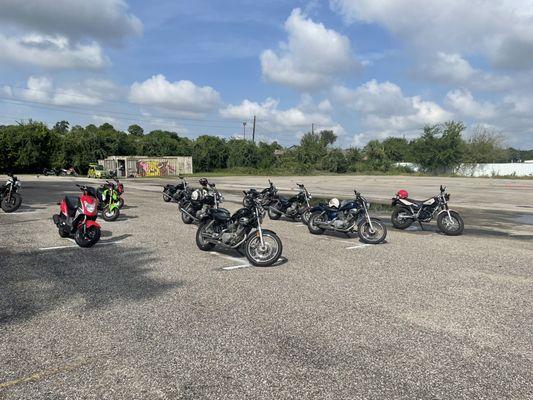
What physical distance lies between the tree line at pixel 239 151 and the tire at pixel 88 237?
44.0 m

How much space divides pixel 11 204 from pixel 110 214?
335 cm

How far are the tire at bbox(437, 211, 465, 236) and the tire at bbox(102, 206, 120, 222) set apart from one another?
8266 mm

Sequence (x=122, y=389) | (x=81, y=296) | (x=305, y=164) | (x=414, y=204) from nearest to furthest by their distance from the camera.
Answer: (x=122, y=389)
(x=81, y=296)
(x=414, y=204)
(x=305, y=164)

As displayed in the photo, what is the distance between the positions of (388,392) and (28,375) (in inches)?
107

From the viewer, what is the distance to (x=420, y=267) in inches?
277

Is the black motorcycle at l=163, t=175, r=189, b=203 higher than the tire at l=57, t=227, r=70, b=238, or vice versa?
the black motorcycle at l=163, t=175, r=189, b=203

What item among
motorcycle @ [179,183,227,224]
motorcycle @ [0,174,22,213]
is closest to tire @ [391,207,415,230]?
motorcycle @ [179,183,227,224]

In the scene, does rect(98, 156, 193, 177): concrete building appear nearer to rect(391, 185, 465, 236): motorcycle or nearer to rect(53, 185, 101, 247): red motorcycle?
rect(53, 185, 101, 247): red motorcycle

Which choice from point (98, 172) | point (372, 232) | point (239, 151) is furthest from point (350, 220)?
point (239, 151)

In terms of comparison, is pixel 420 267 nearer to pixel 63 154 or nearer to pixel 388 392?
pixel 388 392

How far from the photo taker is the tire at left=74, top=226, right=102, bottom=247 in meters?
8.02

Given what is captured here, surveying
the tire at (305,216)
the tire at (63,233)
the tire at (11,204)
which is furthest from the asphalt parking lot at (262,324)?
the tire at (11,204)

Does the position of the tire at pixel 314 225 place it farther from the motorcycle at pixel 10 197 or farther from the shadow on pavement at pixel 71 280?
the motorcycle at pixel 10 197

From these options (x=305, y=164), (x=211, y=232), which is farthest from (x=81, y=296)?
(x=305, y=164)
